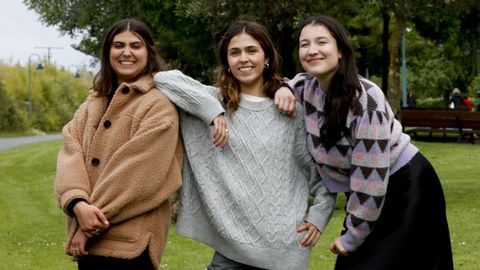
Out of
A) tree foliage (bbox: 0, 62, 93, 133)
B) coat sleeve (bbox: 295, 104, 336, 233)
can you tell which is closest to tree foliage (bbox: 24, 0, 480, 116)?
coat sleeve (bbox: 295, 104, 336, 233)

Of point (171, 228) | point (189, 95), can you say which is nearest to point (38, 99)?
point (171, 228)

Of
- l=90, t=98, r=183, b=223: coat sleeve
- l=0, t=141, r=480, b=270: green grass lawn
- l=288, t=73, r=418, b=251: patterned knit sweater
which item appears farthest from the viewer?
l=0, t=141, r=480, b=270: green grass lawn

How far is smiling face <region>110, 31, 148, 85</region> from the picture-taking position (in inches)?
173

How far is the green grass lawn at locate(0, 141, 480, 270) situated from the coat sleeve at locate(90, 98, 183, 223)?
1284 millimetres

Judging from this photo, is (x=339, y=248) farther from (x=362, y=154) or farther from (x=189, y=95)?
(x=189, y=95)

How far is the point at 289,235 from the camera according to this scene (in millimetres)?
4320

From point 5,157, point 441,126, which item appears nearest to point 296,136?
point 441,126

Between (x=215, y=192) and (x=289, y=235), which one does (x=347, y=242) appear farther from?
(x=215, y=192)

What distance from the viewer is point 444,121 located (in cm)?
2548

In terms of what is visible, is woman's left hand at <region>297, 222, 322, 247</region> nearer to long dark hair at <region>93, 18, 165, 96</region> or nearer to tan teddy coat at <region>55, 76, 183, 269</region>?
tan teddy coat at <region>55, 76, 183, 269</region>

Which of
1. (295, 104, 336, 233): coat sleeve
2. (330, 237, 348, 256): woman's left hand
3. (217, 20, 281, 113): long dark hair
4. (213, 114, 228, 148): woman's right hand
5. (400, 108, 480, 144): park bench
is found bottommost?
(400, 108, 480, 144): park bench

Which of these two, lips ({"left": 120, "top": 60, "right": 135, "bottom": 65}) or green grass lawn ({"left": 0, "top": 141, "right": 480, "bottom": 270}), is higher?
lips ({"left": 120, "top": 60, "right": 135, "bottom": 65})

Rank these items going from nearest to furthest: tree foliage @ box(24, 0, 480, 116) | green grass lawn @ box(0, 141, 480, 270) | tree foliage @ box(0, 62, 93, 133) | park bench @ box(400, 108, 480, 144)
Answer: green grass lawn @ box(0, 141, 480, 270), tree foliage @ box(24, 0, 480, 116), park bench @ box(400, 108, 480, 144), tree foliage @ box(0, 62, 93, 133)

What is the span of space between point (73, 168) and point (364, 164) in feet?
4.36
